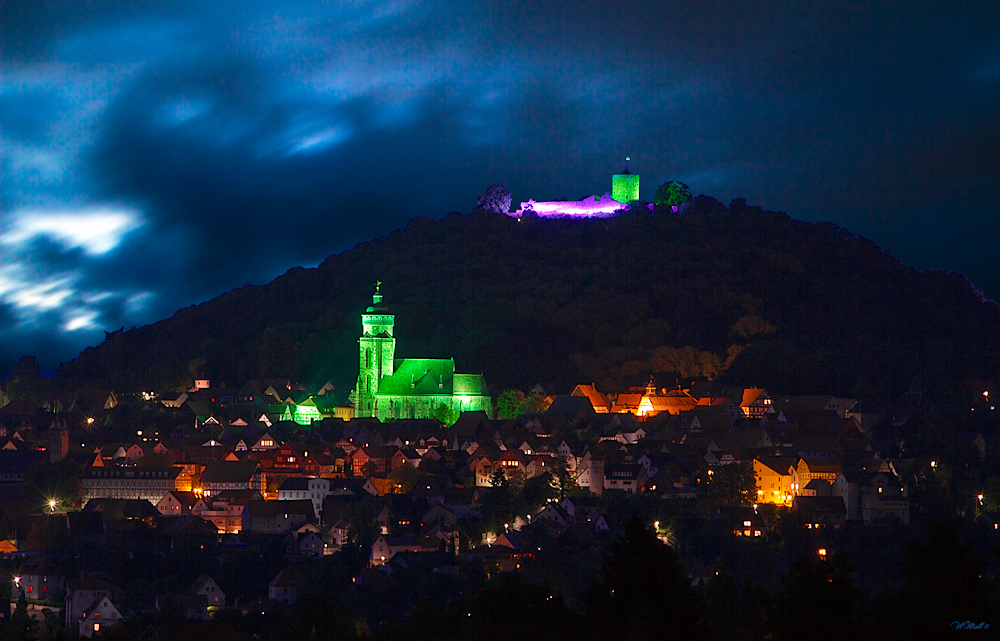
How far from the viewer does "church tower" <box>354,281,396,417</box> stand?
3900 inches

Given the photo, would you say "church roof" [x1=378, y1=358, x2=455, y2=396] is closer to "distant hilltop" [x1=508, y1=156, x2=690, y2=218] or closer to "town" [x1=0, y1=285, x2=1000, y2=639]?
"town" [x1=0, y1=285, x2=1000, y2=639]

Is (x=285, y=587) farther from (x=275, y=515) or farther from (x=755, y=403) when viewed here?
(x=755, y=403)

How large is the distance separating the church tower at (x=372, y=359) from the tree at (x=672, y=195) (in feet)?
140

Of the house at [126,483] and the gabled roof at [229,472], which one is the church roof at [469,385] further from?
the house at [126,483]

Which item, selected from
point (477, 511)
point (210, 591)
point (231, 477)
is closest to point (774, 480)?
point (477, 511)

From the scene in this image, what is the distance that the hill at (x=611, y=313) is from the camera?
10706cm

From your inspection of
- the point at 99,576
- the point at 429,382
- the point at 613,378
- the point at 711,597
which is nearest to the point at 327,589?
the point at 99,576

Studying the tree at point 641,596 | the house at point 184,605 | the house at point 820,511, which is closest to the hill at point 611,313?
the house at point 820,511

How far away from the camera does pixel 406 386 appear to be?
324 feet

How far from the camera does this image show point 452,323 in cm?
11912

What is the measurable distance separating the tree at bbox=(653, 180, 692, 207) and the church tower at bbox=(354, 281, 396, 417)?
4262 centimetres
